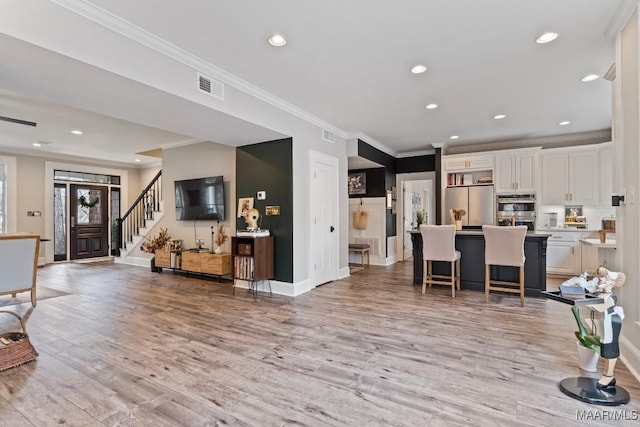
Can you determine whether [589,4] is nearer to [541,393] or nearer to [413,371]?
[541,393]

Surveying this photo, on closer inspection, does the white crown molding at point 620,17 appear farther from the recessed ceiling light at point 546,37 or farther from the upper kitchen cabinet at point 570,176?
the upper kitchen cabinet at point 570,176

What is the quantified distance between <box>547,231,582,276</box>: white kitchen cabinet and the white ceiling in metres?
2.08

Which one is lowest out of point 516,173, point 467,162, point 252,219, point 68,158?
point 252,219

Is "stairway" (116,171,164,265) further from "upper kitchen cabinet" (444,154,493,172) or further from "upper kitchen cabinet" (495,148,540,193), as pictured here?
"upper kitchen cabinet" (495,148,540,193)

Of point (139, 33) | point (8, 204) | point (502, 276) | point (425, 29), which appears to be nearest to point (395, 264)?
point (502, 276)

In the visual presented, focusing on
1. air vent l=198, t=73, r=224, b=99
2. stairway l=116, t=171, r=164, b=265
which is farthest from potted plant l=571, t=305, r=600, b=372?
stairway l=116, t=171, r=164, b=265

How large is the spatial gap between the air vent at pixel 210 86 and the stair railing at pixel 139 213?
16.4 ft

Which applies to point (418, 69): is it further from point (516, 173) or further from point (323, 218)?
point (516, 173)

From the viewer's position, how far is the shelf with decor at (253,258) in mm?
4766

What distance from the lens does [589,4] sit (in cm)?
249

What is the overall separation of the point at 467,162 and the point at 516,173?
0.96 meters

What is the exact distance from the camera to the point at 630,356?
244 cm

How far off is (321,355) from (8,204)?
28.3 feet

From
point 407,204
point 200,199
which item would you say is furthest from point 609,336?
point 407,204
